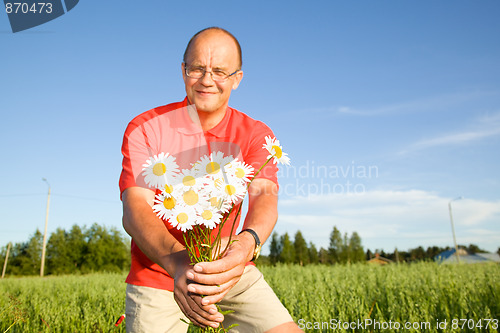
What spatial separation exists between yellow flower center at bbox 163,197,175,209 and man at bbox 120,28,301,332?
10.5 inches

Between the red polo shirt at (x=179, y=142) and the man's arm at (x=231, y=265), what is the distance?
0.26 metres

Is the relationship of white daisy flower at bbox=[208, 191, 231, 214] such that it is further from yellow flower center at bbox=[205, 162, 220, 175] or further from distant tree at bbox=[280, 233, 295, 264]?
distant tree at bbox=[280, 233, 295, 264]

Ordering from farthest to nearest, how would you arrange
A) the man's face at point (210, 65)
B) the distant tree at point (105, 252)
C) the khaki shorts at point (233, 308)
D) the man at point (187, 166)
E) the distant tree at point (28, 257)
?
the distant tree at point (28, 257), the distant tree at point (105, 252), the khaki shorts at point (233, 308), the man's face at point (210, 65), the man at point (187, 166)

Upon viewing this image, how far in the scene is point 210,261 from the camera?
4.27 ft

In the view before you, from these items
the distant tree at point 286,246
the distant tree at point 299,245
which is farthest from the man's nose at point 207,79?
the distant tree at point 299,245

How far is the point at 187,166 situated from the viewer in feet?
5.67

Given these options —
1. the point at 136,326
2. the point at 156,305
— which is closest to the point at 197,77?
the point at 156,305

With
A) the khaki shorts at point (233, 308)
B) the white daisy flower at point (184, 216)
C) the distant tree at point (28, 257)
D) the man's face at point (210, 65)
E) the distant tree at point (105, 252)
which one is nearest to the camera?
the white daisy flower at point (184, 216)

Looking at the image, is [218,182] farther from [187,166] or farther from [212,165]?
[187,166]

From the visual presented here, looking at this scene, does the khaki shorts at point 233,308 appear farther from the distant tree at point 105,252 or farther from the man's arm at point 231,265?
the distant tree at point 105,252

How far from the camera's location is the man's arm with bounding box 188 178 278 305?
1.25 m

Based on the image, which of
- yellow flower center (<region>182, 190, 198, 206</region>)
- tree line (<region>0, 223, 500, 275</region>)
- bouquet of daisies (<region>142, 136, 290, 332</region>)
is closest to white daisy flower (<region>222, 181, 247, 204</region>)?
bouquet of daisies (<region>142, 136, 290, 332</region>)

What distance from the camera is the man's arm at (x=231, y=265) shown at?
1.25 meters

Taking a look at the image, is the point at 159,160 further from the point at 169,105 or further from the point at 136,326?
the point at 136,326
